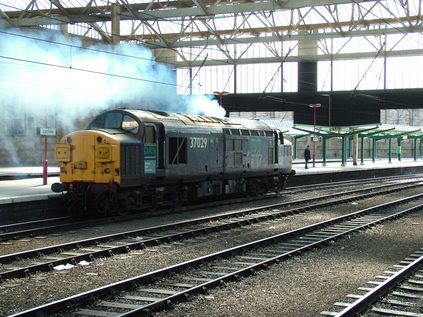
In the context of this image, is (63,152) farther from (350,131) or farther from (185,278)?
(350,131)

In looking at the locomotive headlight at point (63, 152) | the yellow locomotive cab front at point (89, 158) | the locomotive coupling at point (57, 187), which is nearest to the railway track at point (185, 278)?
the yellow locomotive cab front at point (89, 158)

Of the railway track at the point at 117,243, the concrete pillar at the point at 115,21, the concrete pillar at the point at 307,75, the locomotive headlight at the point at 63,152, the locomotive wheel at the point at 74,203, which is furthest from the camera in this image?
the concrete pillar at the point at 307,75

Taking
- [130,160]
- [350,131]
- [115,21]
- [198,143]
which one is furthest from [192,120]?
[350,131]

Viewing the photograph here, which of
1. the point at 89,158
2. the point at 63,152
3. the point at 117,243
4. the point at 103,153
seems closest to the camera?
the point at 117,243

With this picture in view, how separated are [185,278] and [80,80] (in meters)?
17.6

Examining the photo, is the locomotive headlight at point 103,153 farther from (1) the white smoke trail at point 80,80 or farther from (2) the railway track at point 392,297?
(1) the white smoke trail at point 80,80

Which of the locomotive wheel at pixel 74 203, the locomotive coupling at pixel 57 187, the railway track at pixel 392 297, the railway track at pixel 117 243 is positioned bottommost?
the railway track at pixel 392 297

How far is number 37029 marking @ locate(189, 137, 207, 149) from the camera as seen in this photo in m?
17.5

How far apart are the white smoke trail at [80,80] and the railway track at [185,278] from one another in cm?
1346

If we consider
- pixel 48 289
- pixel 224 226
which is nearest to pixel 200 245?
pixel 224 226

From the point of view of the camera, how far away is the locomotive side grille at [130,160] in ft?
48.9

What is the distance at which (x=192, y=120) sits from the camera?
59.3 feet

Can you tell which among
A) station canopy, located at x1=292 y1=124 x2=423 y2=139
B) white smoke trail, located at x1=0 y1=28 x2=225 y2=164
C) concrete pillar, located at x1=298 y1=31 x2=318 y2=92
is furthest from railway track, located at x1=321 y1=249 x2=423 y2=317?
concrete pillar, located at x1=298 y1=31 x2=318 y2=92

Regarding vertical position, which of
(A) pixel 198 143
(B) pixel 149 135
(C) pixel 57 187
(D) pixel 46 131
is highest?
(D) pixel 46 131
